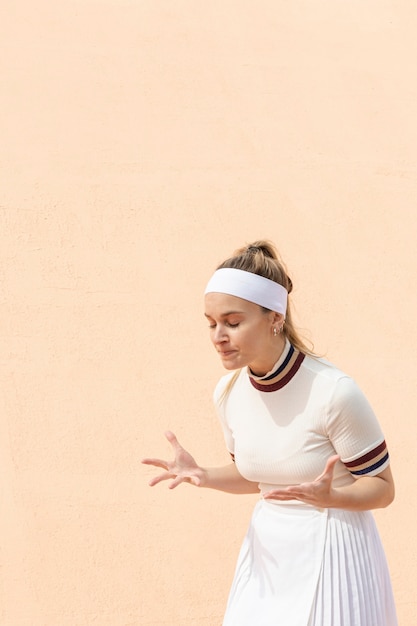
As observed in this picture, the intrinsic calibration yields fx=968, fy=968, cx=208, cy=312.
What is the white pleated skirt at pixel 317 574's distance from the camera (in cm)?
218

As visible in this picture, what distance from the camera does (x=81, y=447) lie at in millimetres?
4176

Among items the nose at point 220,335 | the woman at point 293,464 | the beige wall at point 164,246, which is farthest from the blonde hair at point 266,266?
the beige wall at point 164,246

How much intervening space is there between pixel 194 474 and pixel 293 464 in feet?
0.97

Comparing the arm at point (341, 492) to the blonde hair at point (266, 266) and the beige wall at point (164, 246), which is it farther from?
the beige wall at point (164, 246)

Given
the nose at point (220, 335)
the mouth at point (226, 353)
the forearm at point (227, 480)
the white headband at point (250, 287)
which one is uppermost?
the white headband at point (250, 287)

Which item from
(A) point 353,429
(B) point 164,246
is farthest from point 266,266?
(B) point 164,246

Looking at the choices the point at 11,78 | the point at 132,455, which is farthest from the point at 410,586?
the point at 11,78

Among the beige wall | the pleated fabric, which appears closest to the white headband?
the pleated fabric

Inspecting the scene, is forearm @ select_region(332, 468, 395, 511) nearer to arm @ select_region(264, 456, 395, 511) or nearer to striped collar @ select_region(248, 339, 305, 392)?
arm @ select_region(264, 456, 395, 511)

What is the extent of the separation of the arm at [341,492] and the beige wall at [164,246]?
1.94 m

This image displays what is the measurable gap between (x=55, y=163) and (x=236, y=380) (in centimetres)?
289

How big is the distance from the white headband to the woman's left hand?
44 cm

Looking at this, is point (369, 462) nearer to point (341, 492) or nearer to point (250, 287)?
point (341, 492)

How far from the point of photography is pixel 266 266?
2363mm
